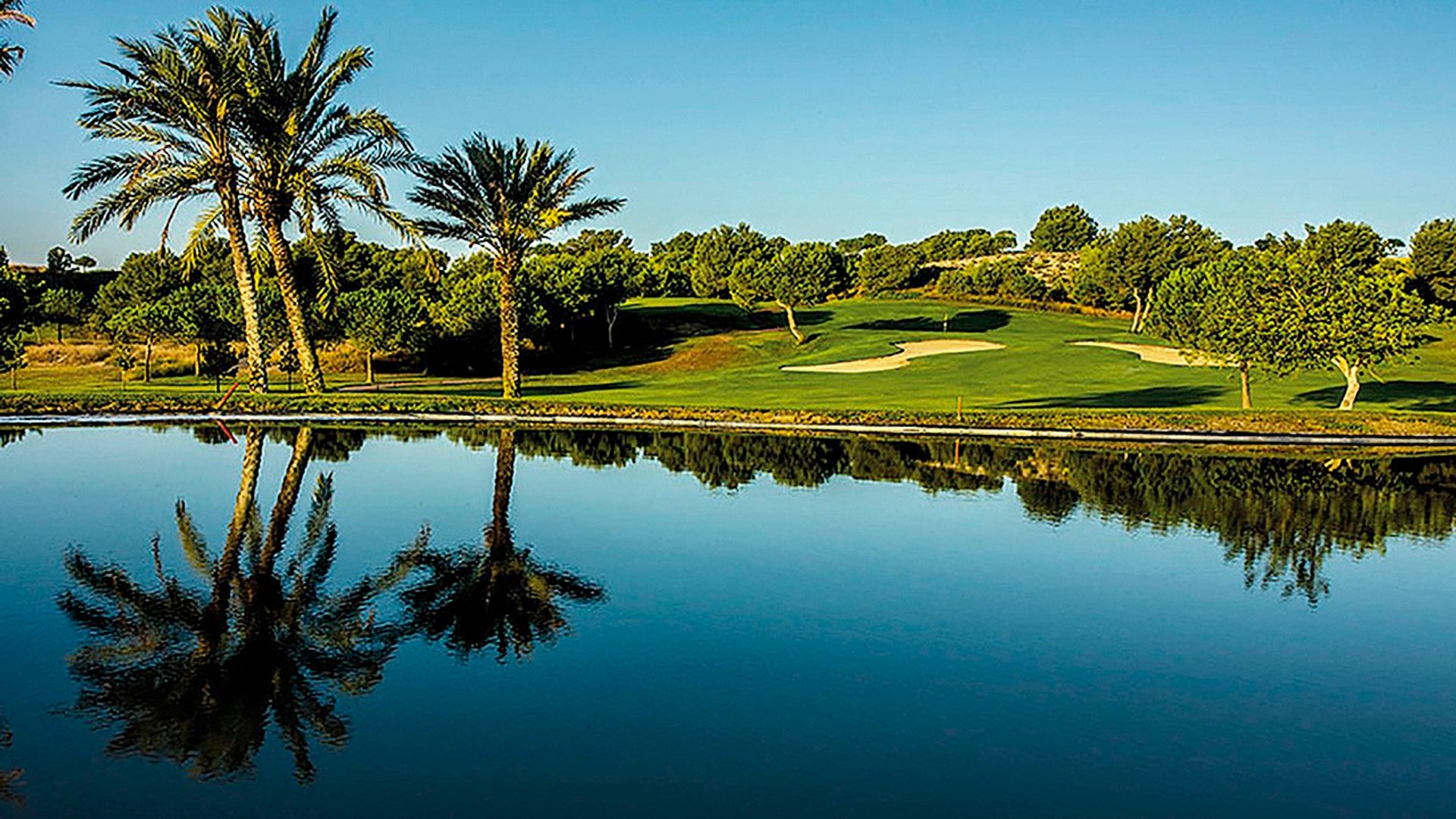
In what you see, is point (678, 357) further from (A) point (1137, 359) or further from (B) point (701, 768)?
(B) point (701, 768)

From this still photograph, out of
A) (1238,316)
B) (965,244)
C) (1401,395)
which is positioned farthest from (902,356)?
(965,244)

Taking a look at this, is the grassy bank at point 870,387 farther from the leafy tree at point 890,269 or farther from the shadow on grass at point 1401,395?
the leafy tree at point 890,269

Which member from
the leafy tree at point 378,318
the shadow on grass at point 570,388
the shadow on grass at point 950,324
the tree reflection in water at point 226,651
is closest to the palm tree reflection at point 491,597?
the tree reflection in water at point 226,651

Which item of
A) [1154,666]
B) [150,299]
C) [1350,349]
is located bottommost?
[1154,666]

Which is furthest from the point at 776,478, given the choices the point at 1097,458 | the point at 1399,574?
the point at 1399,574

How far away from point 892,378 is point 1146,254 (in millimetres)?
41416

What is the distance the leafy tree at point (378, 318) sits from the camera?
55594 mm

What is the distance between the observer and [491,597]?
14.1 meters

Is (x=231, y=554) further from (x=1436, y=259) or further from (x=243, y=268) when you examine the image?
(x=1436, y=259)

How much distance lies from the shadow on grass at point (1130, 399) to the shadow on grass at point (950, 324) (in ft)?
111

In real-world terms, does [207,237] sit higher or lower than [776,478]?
higher

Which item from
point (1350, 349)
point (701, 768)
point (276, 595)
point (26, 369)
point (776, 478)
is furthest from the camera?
point (26, 369)

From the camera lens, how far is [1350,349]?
1457 inches

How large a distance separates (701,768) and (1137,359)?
2216 inches
